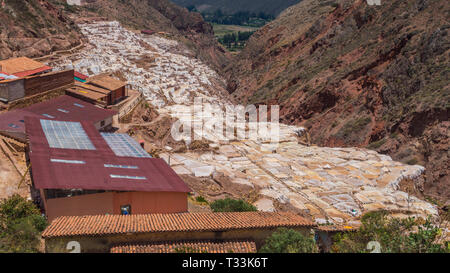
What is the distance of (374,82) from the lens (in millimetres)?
41781

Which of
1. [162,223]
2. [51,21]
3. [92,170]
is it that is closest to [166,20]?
[51,21]

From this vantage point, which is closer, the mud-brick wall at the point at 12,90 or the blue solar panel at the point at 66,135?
the blue solar panel at the point at 66,135

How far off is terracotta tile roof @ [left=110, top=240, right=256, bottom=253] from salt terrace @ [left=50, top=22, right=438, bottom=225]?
294 inches

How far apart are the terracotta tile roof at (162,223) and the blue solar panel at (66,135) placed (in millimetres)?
6660

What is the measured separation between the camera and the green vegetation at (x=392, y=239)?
382 inches

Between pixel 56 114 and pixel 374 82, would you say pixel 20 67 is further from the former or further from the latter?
pixel 374 82

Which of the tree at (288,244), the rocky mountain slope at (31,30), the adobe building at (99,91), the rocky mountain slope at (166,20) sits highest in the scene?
the rocky mountain slope at (166,20)

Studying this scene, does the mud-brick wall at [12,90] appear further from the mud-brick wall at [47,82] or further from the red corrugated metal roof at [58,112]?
the red corrugated metal roof at [58,112]

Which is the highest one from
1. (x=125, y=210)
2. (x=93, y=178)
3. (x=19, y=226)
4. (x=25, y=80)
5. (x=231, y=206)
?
(x=25, y=80)

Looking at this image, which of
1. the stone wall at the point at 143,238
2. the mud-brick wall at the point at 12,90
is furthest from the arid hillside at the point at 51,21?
the stone wall at the point at 143,238

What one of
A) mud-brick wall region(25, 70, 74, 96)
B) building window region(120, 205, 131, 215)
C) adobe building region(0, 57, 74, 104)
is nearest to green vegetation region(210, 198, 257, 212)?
building window region(120, 205, 131, 215)

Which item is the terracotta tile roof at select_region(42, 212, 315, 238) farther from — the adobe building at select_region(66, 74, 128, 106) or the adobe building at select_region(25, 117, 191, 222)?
the adobe building at select_region(66, 74, 128, 106)

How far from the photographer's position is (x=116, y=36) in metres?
61.6

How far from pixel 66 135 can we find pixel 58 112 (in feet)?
20.4
